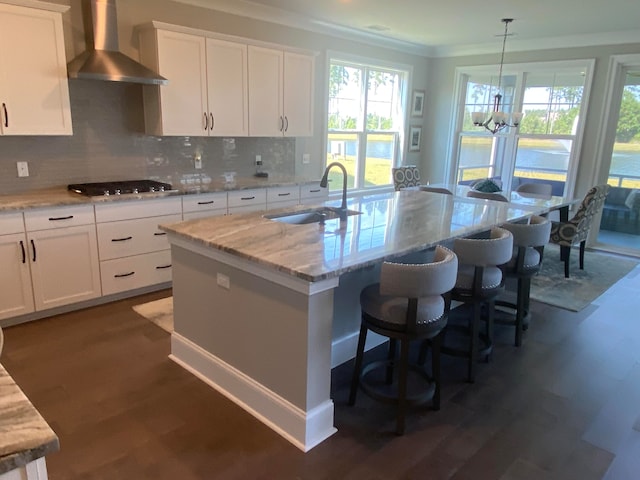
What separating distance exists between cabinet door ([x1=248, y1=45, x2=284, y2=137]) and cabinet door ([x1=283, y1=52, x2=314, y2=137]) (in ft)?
0.29

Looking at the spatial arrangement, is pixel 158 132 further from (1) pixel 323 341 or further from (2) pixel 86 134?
(1) pixel 323 341

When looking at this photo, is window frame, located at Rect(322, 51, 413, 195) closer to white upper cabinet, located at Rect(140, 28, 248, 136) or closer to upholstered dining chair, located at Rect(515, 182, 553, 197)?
white upper cabinet, located at Rect(140, 28, 248, 136)

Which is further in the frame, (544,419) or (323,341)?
(544,419)

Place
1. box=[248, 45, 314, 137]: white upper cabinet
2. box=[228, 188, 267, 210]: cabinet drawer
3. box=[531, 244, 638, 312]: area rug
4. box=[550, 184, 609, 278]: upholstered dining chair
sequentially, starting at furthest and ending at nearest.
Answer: box=[550, 184, 609, 278]: upholstered dining chair, box=[248, 45, 314, 137]: white upper cabinet, box=[228, 188, 267, 210]: cabinet drawer, box=[531, 244, 638, 312]: area rug

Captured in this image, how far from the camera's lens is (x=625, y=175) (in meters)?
5.84

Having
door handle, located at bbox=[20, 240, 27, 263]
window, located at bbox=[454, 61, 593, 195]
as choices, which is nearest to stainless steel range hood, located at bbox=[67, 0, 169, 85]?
door handle, located at bbox=[20, 240, 27, 263]

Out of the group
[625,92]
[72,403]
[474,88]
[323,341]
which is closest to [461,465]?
[323,341]

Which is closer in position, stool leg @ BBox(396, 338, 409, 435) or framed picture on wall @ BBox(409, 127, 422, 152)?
stool leg @ BBox(396, 338, 409, 435)

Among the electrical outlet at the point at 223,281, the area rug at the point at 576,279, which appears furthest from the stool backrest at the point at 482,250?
the area rug at the point at 576,279

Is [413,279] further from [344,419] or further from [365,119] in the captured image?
[365,119]

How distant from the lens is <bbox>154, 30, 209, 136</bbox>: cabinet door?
4.05 metres

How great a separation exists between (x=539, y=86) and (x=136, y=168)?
528cm

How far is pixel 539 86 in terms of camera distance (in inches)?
248

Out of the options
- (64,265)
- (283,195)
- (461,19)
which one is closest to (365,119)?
(461,19)
